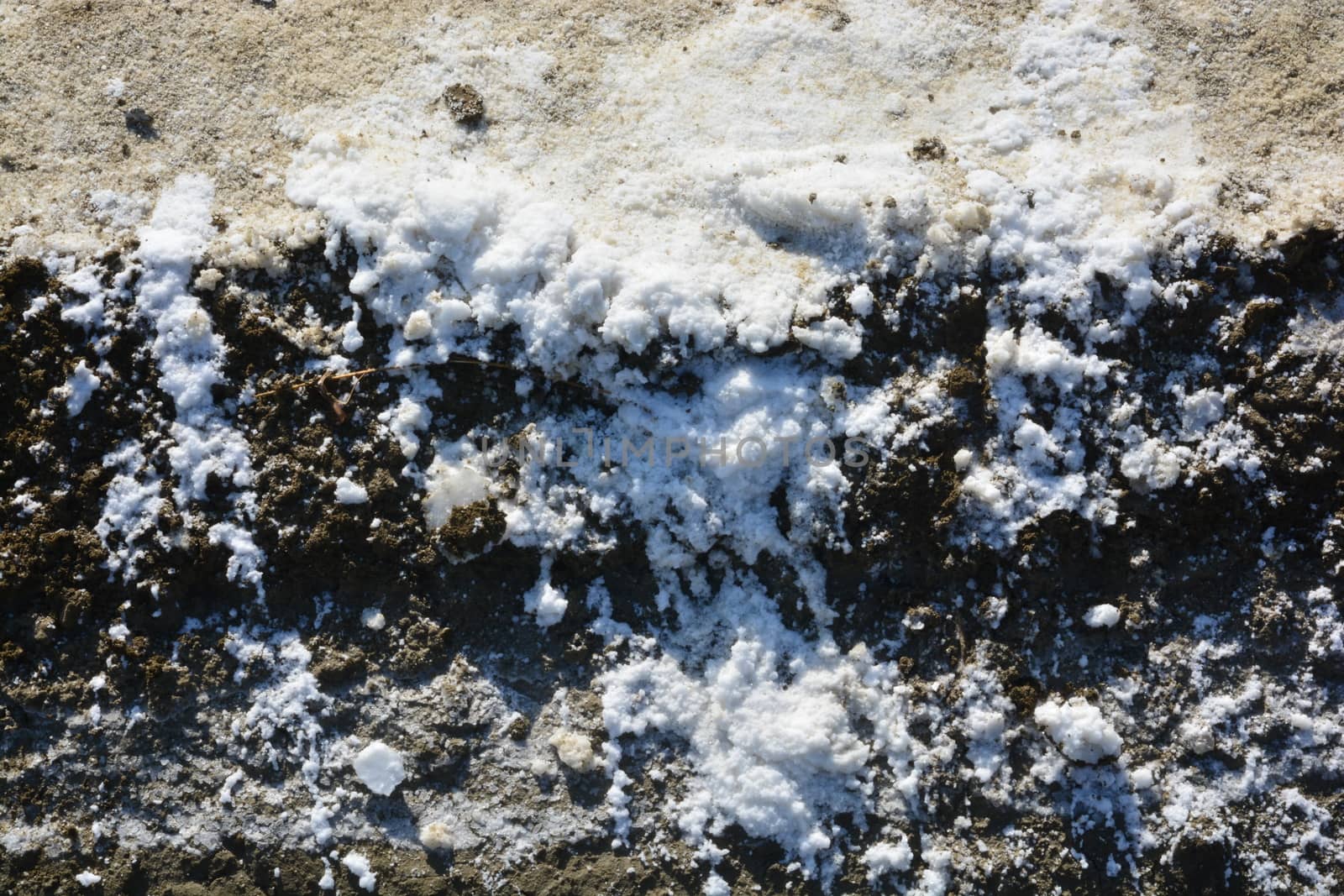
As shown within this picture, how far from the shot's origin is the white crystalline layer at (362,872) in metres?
3.41

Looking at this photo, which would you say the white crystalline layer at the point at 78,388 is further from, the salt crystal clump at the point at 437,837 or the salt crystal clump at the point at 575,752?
the salt crystal clump at the point at 575,752

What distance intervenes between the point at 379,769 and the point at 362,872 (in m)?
0.34

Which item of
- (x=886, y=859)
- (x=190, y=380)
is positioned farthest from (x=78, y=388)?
(x=886, y=859)

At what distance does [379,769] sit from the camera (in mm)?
3461

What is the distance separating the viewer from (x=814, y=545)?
11.7ft

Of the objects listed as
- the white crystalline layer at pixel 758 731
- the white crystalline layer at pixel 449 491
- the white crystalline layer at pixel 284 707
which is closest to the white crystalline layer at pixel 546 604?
the white crystalline layer at pixel 758 731

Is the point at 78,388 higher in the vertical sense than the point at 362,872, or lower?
higher

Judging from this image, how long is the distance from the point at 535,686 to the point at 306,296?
160cm

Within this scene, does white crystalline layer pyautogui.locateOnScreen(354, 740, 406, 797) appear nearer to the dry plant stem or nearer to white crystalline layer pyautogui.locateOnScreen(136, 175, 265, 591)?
white crystalline layer pyautogui.locateOnScreen(136, 175, 265, 591)

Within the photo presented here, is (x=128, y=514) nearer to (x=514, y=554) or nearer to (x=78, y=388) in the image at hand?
(x=78, y=388)

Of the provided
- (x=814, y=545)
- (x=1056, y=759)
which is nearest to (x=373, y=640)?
(x=814, y=545)

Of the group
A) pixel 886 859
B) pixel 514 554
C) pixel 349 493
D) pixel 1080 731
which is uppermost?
pixel 349 493

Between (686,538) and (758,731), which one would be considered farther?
(686,538)

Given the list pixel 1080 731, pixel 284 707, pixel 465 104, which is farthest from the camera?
pixel 465 104
